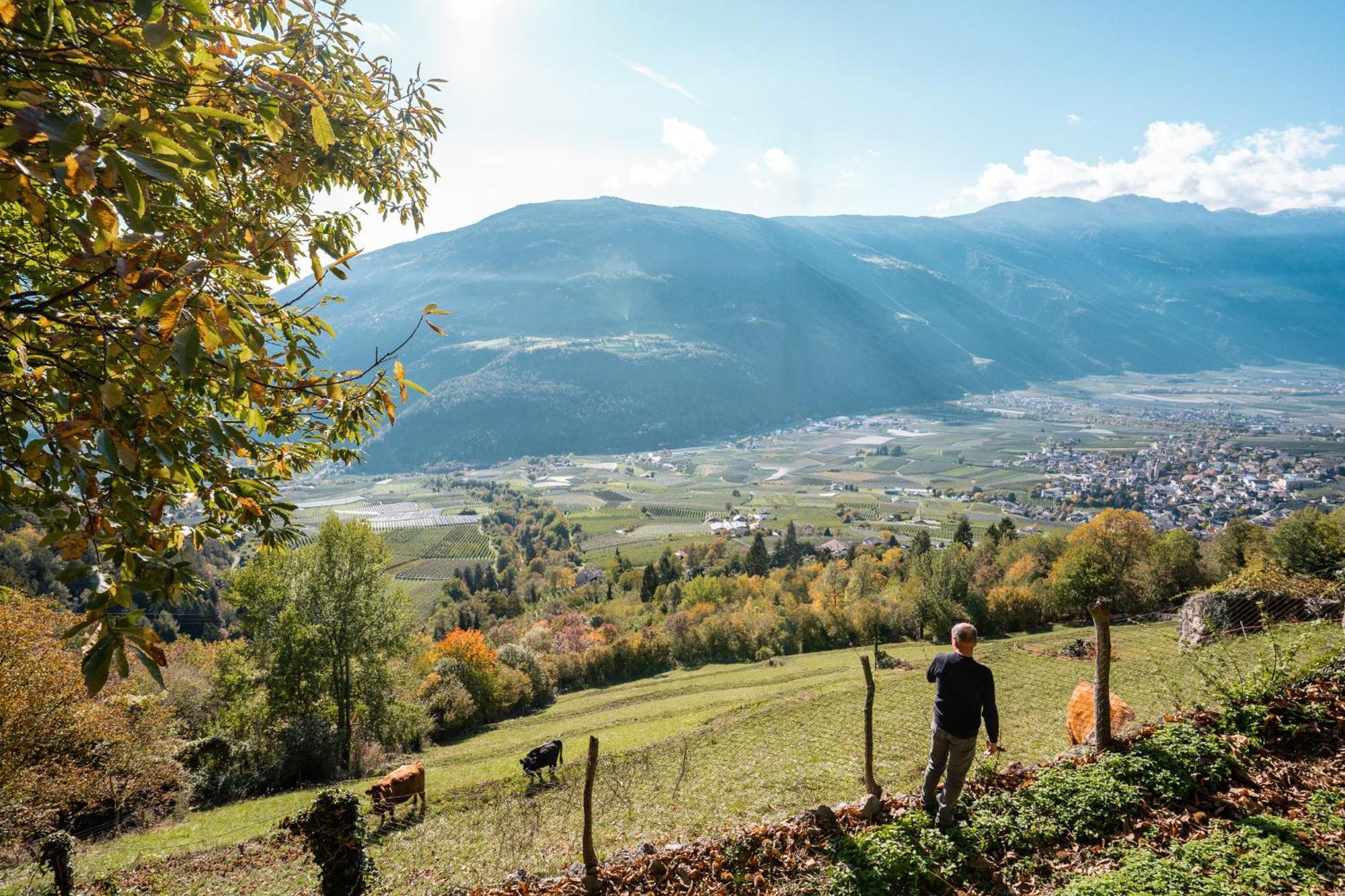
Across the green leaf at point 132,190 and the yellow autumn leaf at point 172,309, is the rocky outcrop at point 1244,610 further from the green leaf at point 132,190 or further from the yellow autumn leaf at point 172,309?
the green leaf at point 132,190

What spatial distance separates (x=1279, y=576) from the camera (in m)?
19.3

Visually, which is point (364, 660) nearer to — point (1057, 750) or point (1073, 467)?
point (1057, 750)

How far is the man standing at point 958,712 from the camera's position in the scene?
284 inches

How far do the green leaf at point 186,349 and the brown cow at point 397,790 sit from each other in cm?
1669

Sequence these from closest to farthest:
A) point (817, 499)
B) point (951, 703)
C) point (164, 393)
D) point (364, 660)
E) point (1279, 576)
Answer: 1. point (164, 393)
2. point (951, 703)
3. point (1279, 576)
4. point (364, 660)
5. point (817, 499)

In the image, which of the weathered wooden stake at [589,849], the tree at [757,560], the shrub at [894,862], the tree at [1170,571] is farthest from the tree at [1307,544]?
the tree at [757,560]

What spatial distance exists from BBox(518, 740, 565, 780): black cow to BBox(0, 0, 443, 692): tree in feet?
54.2

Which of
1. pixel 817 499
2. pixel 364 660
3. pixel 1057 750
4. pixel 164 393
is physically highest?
pixel 164 393

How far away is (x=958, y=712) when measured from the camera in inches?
286

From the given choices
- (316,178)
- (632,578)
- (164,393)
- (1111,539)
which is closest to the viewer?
(164,393)

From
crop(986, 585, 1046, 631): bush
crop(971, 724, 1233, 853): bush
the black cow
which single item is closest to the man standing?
crop(971, 724, 1233, 853): bush

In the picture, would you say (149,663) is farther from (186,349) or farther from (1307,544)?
(1307,544)

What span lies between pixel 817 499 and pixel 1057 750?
135m

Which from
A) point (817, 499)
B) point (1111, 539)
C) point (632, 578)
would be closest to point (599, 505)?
point (817, 499)
